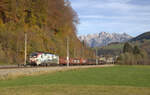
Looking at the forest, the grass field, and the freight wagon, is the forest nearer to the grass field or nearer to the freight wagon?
the freight wagon

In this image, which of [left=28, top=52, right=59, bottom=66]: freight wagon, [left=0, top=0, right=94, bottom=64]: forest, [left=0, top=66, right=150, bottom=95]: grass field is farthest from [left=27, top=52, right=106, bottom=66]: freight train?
[left=0, top=66, right=150, bottom=95]: grass field

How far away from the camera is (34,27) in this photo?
241 ft

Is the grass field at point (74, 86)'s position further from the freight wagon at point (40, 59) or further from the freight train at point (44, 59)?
the freight train at point (44, 59)

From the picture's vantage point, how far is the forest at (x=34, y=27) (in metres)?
64.1

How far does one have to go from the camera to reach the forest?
64075mm

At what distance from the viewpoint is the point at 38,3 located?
75.2 m

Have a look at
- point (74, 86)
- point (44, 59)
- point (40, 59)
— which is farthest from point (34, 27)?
point (74, 86)

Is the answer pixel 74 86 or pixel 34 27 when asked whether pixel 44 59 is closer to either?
pixel 34 27

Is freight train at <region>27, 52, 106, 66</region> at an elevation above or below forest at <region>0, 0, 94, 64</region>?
below

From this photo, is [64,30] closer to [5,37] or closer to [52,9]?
[52,9]

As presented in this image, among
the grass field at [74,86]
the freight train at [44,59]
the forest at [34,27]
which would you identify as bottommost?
the grass field at [74,86]

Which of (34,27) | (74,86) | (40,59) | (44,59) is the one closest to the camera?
(74,86)

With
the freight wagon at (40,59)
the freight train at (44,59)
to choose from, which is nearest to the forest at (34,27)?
the freight train at (44,59)

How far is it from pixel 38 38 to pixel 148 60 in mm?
54504
